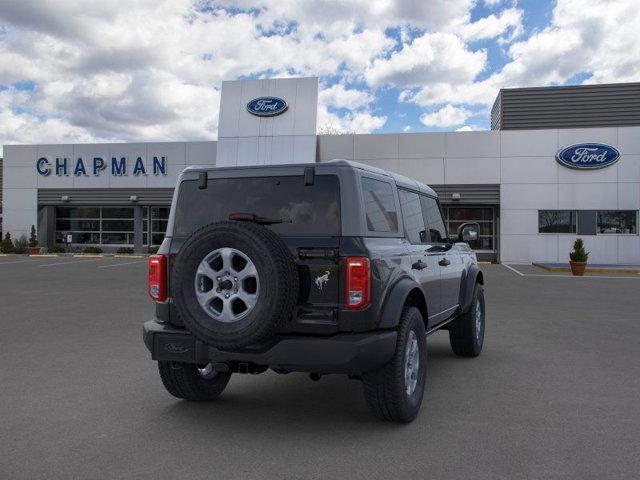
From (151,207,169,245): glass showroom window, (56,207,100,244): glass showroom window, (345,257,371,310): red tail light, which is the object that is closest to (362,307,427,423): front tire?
(345,257,371,310): red tail light

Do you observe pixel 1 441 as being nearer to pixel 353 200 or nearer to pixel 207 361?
pixel 207 361

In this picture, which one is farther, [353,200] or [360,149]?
[360,149]

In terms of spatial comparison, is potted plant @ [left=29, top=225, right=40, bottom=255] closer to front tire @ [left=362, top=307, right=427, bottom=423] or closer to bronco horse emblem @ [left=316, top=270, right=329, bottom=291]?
front tire @ [left=362, top=307, right=427, bottom=423]

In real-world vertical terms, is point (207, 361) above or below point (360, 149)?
below

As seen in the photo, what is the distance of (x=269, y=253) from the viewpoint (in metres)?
4.03

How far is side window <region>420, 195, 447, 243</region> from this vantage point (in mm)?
6102

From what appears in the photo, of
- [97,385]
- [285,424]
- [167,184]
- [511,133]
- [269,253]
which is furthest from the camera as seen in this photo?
[167,184]

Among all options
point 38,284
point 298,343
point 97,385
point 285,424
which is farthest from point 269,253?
point 38,284

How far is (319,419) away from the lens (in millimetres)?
4797

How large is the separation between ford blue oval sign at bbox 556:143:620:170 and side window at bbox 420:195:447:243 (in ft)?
75.3

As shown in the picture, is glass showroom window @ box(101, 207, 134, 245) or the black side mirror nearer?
the black side mirror

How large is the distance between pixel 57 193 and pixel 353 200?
33.3 meters

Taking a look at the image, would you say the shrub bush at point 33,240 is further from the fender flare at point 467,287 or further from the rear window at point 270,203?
the rear window at point 270,203

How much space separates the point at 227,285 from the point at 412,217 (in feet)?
6.88
